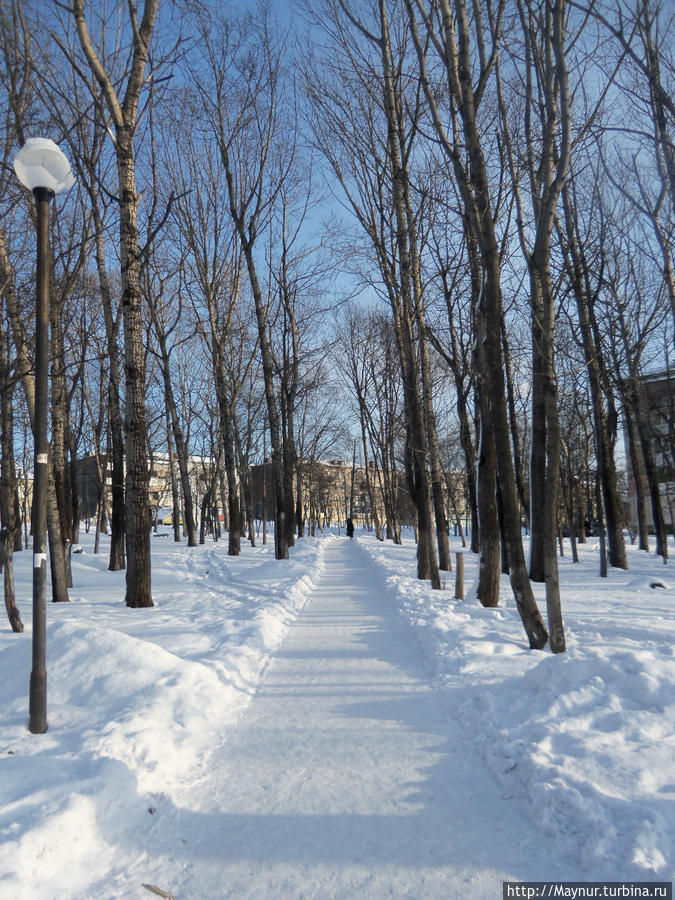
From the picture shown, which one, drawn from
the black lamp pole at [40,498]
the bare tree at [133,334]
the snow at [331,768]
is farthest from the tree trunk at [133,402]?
the black lamp pole at [40,498]

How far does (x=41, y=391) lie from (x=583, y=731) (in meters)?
5.12

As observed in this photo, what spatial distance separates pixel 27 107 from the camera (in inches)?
391

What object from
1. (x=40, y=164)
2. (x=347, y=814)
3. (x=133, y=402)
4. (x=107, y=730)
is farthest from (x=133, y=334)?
(x=347, y=814)

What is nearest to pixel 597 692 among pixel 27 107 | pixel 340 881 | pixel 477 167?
pixel 340 881

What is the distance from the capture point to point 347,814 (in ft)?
9.96

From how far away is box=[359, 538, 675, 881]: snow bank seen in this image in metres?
2.55

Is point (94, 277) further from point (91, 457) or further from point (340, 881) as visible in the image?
point (340, 881)

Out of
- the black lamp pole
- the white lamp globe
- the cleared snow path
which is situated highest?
the white lamp globe

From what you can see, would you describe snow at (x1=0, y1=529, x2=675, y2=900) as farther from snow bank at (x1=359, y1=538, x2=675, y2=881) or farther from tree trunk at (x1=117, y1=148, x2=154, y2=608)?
tree trunk at (x1=117, y1=148, x2=154, y2=608)

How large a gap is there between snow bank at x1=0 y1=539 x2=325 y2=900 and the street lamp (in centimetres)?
34

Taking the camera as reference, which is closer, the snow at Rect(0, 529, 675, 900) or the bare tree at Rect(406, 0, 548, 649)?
the snow at Rect(0, 529, 675, 900)

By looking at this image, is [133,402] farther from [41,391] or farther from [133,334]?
[41,391]

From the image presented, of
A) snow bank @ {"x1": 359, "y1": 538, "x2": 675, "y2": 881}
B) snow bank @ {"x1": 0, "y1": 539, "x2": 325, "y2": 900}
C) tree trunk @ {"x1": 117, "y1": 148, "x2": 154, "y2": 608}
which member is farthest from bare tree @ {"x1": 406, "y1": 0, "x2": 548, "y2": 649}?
tree trunk @ {"x1": 117, "y1": 148, "x2": 154, "y2": 608}

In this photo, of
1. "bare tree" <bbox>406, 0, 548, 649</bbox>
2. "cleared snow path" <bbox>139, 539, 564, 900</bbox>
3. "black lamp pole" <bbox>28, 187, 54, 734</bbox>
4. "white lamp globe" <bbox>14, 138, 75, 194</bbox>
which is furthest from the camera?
"bare tree" <bbox>406, 0, 548, 649</bbox>
